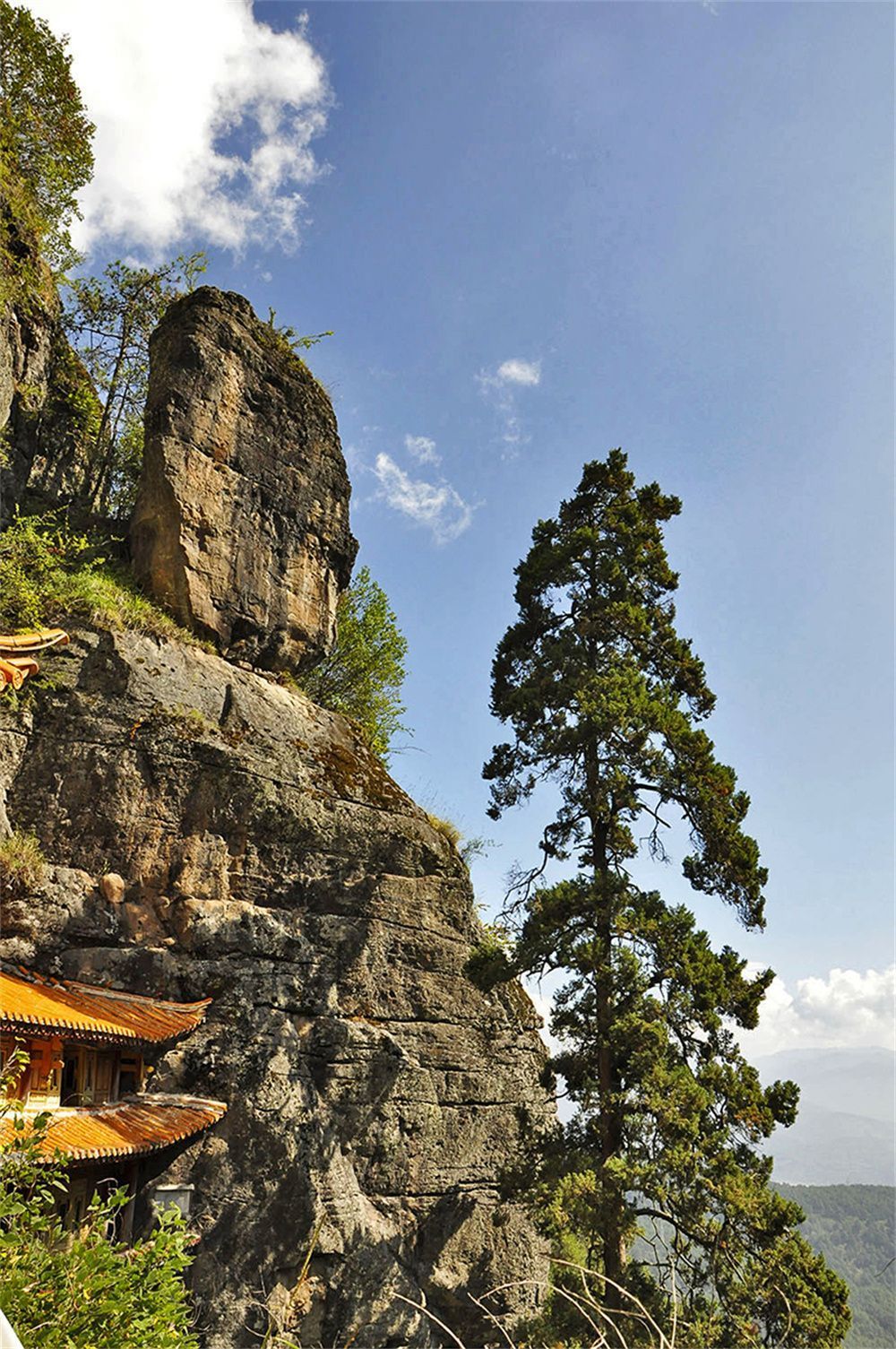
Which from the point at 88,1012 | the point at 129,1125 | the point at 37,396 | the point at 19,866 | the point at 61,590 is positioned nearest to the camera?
the point at 129,1125

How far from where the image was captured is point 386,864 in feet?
53.7

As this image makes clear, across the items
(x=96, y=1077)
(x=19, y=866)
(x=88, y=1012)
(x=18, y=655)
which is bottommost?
(x=96, y=1077)

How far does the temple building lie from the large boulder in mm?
7849

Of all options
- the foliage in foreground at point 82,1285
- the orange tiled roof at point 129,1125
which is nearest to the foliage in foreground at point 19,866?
the orange tiled roof at point 129,1125

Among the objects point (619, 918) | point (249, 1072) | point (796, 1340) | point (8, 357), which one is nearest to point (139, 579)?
point (8, 357)

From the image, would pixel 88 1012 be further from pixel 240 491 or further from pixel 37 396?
pixel 37 396

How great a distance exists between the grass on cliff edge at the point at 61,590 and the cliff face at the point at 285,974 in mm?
522

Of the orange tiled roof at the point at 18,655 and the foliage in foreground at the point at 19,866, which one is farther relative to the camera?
the foliage in foreground at the point at 19,866

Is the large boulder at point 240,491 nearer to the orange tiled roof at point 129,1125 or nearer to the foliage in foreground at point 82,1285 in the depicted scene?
the orange tiled roof at point 129,1125

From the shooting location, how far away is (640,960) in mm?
11461

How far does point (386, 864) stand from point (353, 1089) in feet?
13.6

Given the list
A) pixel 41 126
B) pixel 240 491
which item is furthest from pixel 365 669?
pixel 41 126

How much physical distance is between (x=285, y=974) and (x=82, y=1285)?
32.3 feet

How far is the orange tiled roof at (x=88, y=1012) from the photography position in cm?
1064
